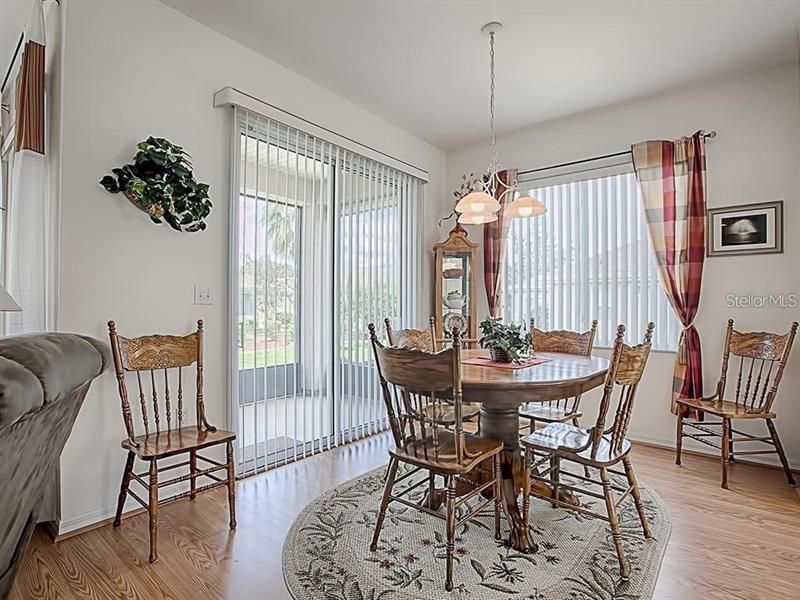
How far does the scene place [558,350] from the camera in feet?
10.7

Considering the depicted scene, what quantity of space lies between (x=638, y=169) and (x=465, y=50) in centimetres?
171

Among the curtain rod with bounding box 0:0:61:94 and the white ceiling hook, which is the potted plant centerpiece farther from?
the curtain rod with bounding box 0:0:61:94

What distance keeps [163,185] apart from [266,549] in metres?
1.87

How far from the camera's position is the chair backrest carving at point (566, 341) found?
10.2 feet

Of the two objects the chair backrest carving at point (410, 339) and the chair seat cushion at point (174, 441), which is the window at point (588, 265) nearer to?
the chair backrest carving at point (410, 339)

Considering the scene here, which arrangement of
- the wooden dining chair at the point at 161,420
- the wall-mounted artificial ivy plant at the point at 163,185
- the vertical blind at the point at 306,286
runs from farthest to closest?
the vertical blind at the point at 306,286 → the wall-mounted artificial ivy plant at the point at 163,185 → the wooden dining chair at the point at 161,420

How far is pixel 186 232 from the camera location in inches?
105

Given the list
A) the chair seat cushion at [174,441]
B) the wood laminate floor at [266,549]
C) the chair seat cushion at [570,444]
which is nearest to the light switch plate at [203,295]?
the chair seat cushion at [174,441]

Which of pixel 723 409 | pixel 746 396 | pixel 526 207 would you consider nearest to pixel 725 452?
pixel 723 409

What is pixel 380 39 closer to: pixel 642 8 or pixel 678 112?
pixel 642 8

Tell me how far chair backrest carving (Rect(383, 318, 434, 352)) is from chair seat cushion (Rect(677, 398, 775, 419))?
1785 mm

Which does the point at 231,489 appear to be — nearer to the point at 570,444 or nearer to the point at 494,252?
the point at 570,444

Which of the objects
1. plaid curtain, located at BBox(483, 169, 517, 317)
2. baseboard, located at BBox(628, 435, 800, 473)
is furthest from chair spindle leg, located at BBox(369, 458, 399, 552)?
plaid curtain, located at BBox(483, 169, 517, 317)

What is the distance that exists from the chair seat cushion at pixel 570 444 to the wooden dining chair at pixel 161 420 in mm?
1498
